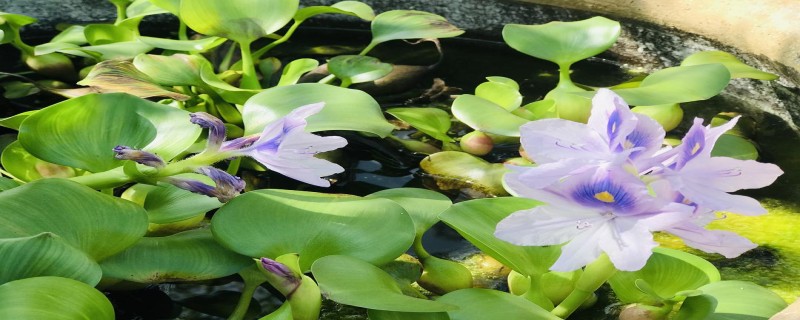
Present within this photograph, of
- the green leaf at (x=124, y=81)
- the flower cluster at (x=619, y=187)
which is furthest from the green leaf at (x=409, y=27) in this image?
the flower cluster at (x=619, y=187)

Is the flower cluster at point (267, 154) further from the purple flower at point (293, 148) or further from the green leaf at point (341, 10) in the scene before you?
the green leaf at point (341, 10)

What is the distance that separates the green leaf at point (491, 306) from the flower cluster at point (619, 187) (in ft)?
0.34

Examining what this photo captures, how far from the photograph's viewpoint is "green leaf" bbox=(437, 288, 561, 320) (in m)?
0.67

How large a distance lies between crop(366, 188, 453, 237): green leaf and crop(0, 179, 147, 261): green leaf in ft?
0.75

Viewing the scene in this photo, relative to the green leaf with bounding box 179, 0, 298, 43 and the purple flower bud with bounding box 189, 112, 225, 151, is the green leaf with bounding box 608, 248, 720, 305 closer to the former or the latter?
the purple flower bud with bounding box 189, 112, 225, 151

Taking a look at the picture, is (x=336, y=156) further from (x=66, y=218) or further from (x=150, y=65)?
(x=66, y=218)

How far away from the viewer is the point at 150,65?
119 cm

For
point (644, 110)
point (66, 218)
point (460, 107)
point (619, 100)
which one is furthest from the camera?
point (644, 110)

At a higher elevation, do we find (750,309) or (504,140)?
(750,309)

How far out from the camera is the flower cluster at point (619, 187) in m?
0.56

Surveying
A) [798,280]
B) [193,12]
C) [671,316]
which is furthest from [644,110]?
[193,12]

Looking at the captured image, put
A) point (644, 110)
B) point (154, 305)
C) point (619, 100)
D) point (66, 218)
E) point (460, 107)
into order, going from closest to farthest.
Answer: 1. point (619, 100)
2. point (66, 218)
3. point (154, 305)
4. point (460, 107)
5. point (644, 110)

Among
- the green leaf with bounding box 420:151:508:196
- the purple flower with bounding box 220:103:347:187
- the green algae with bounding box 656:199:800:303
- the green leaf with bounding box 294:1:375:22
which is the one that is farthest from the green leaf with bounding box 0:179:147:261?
the green leaf with bounding box 294:1:375:22

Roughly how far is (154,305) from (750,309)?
0.51 metres
